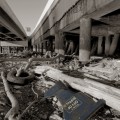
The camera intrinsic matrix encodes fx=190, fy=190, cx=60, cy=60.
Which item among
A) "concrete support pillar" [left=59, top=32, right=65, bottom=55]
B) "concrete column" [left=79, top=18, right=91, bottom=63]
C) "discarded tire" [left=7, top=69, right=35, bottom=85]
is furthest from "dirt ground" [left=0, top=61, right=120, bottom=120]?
"concrete support pillar" [left=59, top=32, right=65, bottom=55]

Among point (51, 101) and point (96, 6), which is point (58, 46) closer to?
point (96, 6)

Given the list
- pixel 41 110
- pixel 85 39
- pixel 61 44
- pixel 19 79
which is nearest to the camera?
pixel 41 110

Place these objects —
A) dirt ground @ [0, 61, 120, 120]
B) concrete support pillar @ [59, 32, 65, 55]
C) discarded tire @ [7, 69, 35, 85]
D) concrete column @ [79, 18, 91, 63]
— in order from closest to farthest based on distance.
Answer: dirt ground @ [0, 61, 120, 120]
discarded tire @ [7, 69, 35, 85]
concrete column @ [79, 18, 91, 63]
concrete support pillar @ [59, 32, 65, 55]

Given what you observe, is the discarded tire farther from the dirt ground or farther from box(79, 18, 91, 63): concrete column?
box(79, 18, 91, 63): concrete column

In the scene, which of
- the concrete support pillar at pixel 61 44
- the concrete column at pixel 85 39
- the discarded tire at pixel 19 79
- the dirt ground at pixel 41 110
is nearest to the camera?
the dirt ground at pixel 41 110

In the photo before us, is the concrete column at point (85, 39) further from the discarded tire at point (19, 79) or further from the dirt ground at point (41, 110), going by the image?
the dirt ground at point (41, 110)

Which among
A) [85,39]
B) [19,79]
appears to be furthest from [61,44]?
[19,79]

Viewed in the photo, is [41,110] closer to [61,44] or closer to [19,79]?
[19,79]

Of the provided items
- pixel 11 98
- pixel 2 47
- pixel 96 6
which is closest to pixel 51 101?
pixel 11 98

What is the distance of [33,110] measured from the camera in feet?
10.8

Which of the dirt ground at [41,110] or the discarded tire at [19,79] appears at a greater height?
the discarded tire at [19,79]

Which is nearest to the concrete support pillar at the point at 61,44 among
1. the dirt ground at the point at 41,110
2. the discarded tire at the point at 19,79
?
the discarded tire at the point at 19,79

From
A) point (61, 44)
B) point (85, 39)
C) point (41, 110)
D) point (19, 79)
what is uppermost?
point (85, 39)

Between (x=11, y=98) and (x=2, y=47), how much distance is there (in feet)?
93.2
